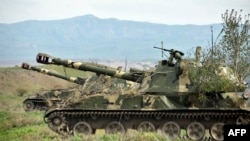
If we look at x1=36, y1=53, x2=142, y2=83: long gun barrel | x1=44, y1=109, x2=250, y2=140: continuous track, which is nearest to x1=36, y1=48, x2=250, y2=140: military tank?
x1=44, y1=109, x2=250, y2=140: continuous track

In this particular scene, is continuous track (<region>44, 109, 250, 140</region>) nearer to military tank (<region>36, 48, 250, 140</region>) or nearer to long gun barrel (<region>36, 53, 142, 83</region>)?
military tank (<region>36, 48, 250, 140</region>)

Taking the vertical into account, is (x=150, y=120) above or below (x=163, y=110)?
below

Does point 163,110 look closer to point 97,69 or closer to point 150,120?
point 150,120

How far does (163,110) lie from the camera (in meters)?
18.8

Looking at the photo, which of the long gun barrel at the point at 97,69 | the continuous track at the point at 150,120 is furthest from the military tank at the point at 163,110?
the long gun barrel at the point at 97,69

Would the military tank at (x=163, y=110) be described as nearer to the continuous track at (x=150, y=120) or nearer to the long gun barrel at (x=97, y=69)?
the continuous track at (x=150, y=120)

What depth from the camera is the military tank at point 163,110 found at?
18.7 meters

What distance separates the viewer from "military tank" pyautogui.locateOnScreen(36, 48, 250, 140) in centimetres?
1870

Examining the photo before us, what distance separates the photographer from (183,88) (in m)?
19.5

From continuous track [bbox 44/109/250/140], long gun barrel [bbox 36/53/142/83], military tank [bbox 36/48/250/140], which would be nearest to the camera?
continuous track [bbox 44/109/250/140]

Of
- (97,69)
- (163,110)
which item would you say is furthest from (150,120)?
(97,69)

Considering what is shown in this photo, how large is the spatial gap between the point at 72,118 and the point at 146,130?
9.59 feet

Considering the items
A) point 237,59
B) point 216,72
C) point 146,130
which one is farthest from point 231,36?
point 146,130

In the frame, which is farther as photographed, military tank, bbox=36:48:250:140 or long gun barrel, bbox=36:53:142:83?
long gun barrel, bbox=36:53:142:83
